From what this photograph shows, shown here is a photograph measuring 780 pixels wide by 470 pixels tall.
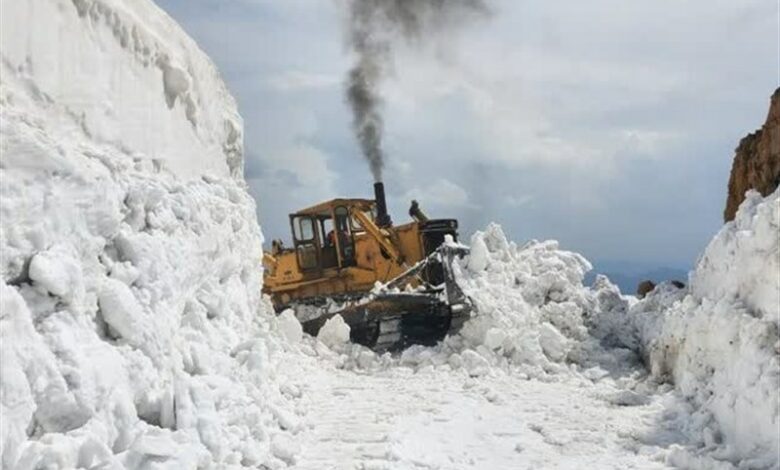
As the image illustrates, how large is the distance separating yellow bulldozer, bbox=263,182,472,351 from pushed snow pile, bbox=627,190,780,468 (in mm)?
3633

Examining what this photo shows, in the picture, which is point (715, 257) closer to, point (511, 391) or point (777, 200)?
point (777, 200)

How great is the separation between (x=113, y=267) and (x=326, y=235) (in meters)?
10.6

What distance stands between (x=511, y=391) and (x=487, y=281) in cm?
346

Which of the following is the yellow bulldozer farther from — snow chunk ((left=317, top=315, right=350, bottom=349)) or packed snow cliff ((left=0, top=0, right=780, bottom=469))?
packed snow cliff ((left=0, top=0, right=780, bottom=469))

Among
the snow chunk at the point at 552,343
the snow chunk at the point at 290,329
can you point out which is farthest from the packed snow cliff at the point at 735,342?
the snow chunk at the point at 290,329

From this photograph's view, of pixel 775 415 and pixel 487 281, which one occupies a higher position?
pixel 487 281

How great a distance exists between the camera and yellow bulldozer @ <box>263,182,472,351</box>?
44.4ft

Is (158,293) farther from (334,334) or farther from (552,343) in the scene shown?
(552,343)

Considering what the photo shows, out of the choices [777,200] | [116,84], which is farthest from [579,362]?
[116,84]

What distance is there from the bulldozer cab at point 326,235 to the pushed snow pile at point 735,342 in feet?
22.2

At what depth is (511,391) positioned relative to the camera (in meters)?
10.5

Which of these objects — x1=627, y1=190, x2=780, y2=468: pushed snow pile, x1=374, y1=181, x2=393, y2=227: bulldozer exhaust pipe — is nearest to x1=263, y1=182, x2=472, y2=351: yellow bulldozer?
x1=374, y1=181, x2=393, y2=227: bulldozer exhaust pipe

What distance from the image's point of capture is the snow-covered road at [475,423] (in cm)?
738

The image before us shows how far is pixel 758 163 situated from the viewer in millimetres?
13883
